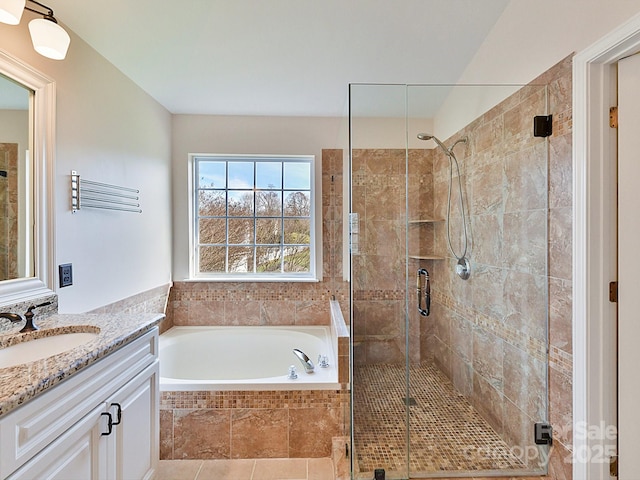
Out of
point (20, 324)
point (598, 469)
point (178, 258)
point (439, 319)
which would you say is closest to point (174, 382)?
point (20, 324)

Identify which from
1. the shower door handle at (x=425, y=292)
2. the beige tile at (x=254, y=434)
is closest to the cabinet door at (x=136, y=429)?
the beige tile at (x=254, y=434)

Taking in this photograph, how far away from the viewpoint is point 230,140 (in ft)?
9.76

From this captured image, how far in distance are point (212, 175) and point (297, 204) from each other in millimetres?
872

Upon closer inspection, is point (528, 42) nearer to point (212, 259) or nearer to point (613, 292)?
point (613, 292)

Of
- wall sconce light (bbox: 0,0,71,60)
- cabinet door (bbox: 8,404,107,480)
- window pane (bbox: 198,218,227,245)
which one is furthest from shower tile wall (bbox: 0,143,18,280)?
window pane (bbox: 198,218,227,245)

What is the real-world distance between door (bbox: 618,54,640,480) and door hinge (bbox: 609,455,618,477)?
0.05 feet

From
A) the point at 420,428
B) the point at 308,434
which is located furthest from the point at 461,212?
the point at 308,434

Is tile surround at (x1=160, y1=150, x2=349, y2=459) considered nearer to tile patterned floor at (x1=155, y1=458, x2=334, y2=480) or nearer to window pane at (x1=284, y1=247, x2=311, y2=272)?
tile patterned floor at (x1=155, y1=458, x2=334, y2=480)

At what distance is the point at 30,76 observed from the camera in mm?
1454

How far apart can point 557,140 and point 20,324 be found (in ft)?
8.13

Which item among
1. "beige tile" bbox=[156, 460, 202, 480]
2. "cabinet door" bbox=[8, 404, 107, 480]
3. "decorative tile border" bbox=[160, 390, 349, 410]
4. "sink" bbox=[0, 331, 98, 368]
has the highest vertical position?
"sink" bbox=[0, 331, 98, 368]

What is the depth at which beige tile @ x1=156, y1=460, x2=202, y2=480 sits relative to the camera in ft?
5.92

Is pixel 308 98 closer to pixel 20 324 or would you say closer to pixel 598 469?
pixel 20 324

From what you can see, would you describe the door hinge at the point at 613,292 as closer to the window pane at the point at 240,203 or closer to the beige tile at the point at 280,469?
the beige tile at the point at 280,469
